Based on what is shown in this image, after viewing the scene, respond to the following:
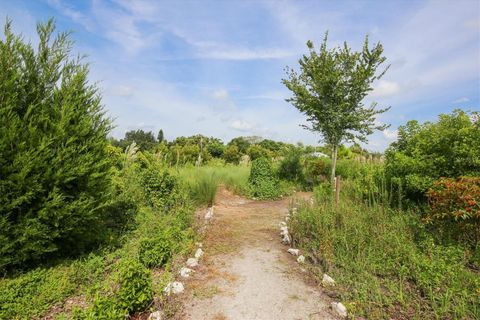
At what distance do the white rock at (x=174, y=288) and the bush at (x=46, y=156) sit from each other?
1701 millimetres

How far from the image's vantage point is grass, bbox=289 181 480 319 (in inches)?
114

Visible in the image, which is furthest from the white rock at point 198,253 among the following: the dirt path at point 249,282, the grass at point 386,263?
the grass at point 386,263

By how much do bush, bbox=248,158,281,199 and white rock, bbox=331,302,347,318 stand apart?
6817 mm

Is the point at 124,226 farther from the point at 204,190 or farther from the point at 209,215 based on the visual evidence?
the point at 204,190

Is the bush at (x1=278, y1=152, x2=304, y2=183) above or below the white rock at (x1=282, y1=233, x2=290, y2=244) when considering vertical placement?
above

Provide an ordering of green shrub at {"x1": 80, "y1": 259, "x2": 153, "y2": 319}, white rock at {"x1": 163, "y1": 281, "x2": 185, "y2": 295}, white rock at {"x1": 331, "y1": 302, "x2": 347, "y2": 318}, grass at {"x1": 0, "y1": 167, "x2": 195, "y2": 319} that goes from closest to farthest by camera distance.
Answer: green shrub at {"x1": 80, "y1": 259, "x2": 153, "y2": 319} → grass at {"x1": 0, "y1": 167, "x2": 195, "y2": 319} → white rock at {"x1": 331, "y1": 302, "x2": 347, "y2": 318} → white rock at {"x1": 163, "y1": 281, "x2": 185, "y2": 295}

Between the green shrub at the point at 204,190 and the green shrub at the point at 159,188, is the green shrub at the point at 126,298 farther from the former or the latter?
the green shrub at the point at 204,190

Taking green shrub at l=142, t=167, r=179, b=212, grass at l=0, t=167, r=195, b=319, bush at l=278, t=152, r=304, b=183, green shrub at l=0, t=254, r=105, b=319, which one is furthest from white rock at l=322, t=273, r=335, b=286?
bush at l=278, t=152, r=304, b=183

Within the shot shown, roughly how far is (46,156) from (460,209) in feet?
18.1

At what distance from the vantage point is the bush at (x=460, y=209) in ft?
11.9

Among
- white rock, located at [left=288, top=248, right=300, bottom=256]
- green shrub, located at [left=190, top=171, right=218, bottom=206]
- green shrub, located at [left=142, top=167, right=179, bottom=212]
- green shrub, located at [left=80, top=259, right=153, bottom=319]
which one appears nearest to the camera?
green shrub, located at [left=80, top=259, right=153, bottom=319]

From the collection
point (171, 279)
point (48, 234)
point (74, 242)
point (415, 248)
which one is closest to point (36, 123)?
point (48, 234)

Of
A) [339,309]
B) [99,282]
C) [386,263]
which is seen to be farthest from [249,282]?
[99,282]

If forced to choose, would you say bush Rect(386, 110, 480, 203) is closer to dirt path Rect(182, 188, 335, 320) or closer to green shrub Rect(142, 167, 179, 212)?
dirt path Rect(182, 188, 335, 320)
